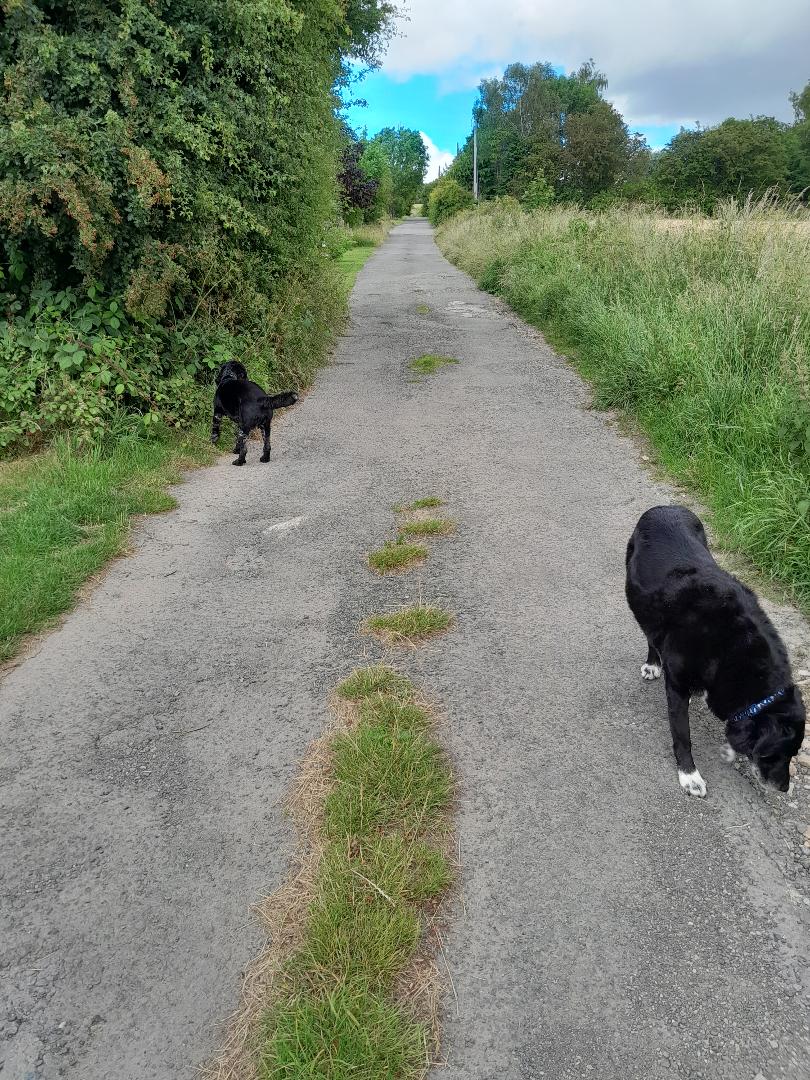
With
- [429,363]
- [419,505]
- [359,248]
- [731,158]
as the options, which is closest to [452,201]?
[731,158]

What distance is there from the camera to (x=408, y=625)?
13.4 ft

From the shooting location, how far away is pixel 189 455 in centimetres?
712

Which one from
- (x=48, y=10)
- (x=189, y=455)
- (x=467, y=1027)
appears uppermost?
(x=48, y=10)

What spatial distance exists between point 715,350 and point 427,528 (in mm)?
3881

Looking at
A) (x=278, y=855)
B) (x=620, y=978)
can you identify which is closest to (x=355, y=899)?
(x=278, y=855)

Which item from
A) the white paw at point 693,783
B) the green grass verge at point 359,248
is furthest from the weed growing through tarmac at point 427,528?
the green grass verge at point 359,248

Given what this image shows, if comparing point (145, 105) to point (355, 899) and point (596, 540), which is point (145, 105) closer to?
point (596, 540)

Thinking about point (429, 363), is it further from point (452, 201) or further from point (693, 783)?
point (452, 201)

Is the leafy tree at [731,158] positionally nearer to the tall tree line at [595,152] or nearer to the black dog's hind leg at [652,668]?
the tall tree line at [595,152]

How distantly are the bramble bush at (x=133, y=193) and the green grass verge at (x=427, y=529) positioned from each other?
3222 mm

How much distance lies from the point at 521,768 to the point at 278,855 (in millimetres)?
1090

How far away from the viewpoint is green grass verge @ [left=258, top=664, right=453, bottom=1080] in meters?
1.92

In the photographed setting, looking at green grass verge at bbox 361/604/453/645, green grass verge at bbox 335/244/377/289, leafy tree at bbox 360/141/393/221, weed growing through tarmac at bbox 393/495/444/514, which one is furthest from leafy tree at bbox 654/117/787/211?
green grass verge at bbox 361/604/453/645

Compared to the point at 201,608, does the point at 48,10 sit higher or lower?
higher
